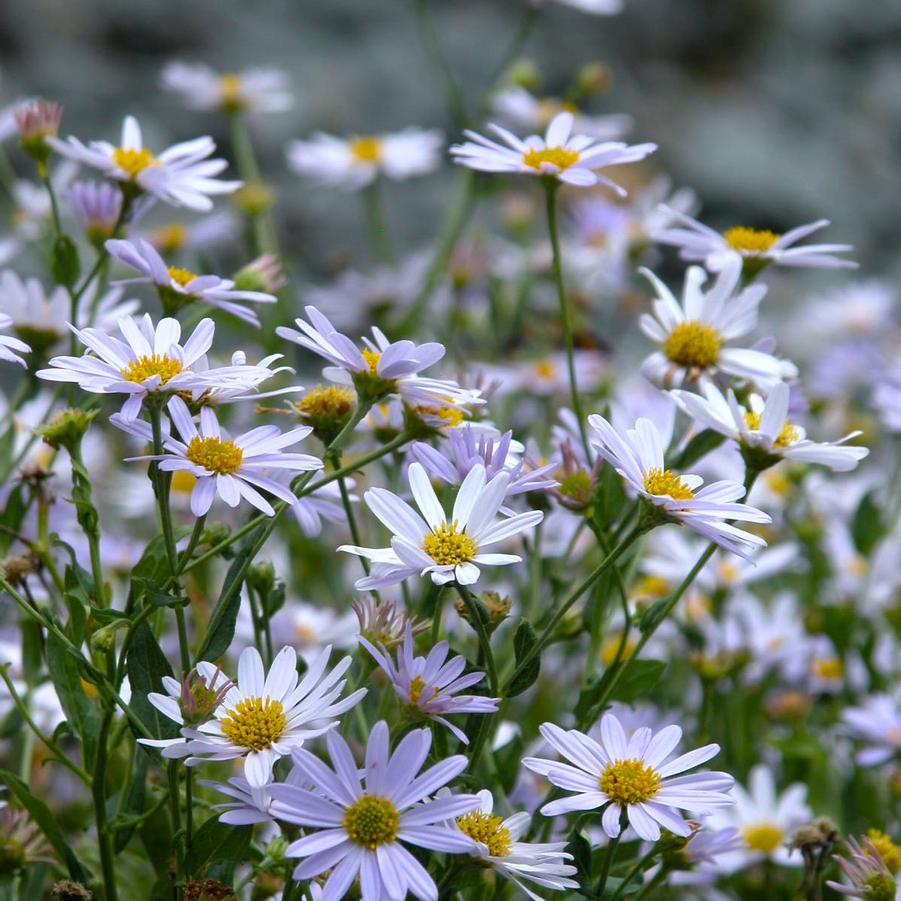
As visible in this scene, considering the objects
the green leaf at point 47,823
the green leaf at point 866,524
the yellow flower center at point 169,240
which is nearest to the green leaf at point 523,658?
the green leaf at point 47,823

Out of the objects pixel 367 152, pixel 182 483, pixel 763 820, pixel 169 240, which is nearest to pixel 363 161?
pixel 367 152

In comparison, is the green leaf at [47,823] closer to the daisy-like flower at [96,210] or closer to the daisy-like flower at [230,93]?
the daisy-like flower at [96,210]

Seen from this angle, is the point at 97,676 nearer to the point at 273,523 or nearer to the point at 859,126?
the point at 273,523

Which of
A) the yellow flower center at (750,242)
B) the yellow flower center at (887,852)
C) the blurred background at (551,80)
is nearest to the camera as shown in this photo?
the yellow flower center at (887,852)

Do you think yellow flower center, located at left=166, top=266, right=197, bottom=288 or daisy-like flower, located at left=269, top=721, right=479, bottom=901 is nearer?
daisy-like flower, located at left=269, top=721, right=479, bottom=901

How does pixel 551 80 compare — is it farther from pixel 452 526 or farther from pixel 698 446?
pixel 452 526

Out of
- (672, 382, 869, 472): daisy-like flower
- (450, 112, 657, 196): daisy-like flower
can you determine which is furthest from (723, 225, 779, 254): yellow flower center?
(672, 382, 869, 472): daisy-like flower

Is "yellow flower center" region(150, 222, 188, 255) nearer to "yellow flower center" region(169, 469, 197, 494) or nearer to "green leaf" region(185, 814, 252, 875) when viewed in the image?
"yellow flower center" region(169, 469, 197, 494)

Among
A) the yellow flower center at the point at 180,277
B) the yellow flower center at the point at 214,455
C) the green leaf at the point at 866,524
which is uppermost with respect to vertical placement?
the yellow flower center at the point at 214,455
